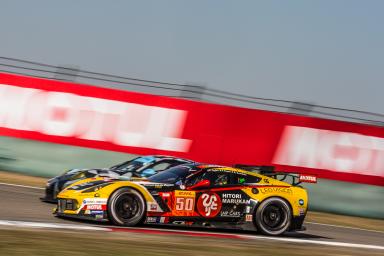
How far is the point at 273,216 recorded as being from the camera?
1241cm

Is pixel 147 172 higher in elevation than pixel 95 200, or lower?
higher

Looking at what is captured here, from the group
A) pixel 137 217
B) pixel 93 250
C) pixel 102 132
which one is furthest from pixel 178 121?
pixel 93 250

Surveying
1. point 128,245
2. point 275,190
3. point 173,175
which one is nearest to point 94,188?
point 173,175

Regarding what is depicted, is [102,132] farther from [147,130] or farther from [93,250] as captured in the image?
[93,250]

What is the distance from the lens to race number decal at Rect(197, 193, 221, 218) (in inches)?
464

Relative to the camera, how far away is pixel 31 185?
17.5 meters

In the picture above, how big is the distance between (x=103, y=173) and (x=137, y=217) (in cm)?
289

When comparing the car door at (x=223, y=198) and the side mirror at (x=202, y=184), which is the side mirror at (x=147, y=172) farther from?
the side mirror at (x=202, y=184)

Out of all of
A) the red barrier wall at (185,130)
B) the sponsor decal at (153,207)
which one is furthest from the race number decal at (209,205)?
the red barrier wall at (185,130)

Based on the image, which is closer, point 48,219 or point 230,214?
point 48,219

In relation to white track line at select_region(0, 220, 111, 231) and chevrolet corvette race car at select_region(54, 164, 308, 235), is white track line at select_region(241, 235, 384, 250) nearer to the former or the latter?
chevrolet corvette race car at select_region(54, 164, 308, 235)

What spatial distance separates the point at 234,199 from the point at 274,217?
86 centimetres

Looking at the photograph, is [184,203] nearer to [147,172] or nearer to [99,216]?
[99,216]

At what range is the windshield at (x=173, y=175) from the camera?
1179 cm
